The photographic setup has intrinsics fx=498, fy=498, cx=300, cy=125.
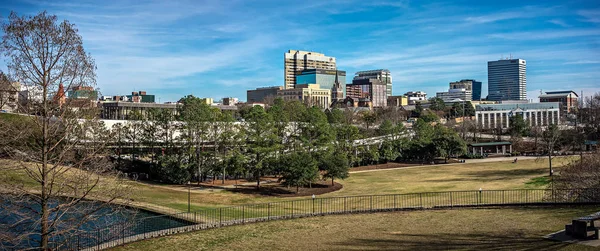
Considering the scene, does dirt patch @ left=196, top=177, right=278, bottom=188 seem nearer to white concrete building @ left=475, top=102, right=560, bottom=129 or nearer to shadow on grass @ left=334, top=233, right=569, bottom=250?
shadow on grass @ left=334, top=233, right=569, bottom=250

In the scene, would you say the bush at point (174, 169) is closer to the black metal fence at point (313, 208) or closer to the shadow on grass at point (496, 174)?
the black metal fence at point (313, 208)

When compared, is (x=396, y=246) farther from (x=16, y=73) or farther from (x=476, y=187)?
(x=476, y=187)

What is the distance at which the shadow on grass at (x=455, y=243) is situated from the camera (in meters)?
22.3

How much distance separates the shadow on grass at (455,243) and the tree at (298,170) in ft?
86.5

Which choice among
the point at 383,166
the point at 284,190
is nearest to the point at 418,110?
the point at 383,166

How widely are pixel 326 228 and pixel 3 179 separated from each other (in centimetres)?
1674

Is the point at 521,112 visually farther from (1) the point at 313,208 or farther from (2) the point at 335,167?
(1) the point at 313,208

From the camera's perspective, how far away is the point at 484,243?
2319 cm

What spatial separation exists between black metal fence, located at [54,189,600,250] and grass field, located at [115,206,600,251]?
1.17m

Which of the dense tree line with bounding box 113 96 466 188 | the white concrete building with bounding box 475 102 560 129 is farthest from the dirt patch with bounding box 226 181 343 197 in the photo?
the white concrete building with bounding box 475 102 560 129

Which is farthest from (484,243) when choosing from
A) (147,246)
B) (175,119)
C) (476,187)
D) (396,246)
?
(175,119)

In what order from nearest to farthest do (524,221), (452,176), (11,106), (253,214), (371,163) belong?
(11,106) → (524,221) → (253,214) → (452,176) → (371,163)

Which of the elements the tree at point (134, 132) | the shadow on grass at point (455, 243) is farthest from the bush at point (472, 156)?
the shadow on grass at point (455, 243)

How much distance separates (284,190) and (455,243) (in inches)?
1277
